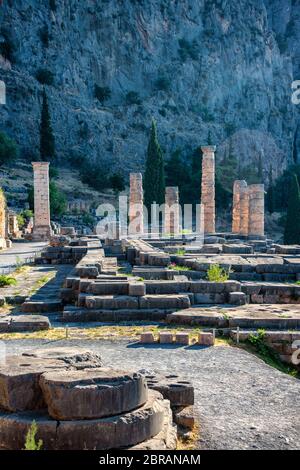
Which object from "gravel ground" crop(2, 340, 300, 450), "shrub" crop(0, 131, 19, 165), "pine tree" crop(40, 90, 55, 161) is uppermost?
"pine tree" crop(40, 90, 55, 161)

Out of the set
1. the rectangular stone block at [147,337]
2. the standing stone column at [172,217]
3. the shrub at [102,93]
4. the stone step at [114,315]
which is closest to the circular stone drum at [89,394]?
the rectangular stone block at [147,337]

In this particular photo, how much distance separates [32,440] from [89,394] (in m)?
0.58

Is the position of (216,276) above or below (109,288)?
above

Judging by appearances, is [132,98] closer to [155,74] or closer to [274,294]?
[155,74]

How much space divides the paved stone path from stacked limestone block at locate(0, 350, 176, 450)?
490 inches

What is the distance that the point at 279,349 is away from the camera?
30.0 ft

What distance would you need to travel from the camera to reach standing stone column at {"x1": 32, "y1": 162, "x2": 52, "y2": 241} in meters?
32.3

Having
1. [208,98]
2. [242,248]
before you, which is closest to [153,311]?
[242,248]

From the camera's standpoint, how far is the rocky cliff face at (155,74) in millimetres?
63000

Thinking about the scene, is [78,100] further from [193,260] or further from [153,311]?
[153,311]

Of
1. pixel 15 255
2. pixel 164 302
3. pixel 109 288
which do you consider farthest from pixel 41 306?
pixel 15 255

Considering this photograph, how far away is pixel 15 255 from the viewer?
23.6 meters

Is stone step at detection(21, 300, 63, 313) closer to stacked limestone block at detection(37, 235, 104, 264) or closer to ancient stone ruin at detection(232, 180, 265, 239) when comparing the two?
stacked limestone block at detection(37, 235, 104, 264)

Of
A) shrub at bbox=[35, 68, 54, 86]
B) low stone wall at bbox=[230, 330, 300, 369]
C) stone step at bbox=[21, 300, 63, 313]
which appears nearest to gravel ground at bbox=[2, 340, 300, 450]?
low stone wall at bbox=[230, 330, 300, 369]
